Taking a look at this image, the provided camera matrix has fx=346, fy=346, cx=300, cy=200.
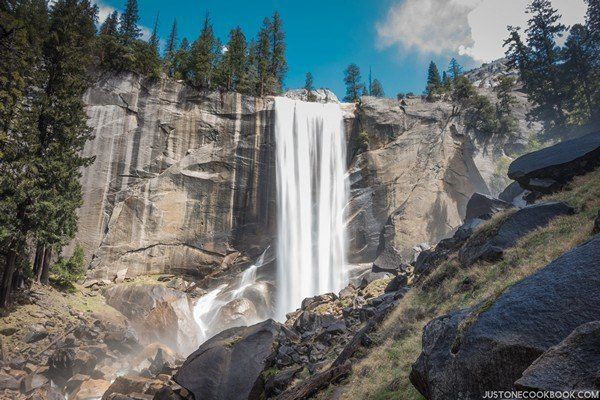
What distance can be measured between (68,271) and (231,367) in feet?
74.0

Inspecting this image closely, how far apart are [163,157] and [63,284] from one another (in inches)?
623

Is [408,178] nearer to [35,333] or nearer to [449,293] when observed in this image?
[449,293]

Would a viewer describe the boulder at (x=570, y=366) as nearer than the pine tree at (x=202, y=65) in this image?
Yes

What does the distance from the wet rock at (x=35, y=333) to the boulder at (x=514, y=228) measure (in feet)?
80.2

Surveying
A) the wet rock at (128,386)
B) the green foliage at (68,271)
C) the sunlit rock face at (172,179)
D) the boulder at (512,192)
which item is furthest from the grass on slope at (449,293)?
the green foliage at (68,271)

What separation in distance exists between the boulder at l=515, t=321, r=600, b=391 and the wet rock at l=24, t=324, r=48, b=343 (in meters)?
25.8

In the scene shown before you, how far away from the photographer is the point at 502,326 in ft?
18.4

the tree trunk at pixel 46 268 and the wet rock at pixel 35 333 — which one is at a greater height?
the tree trunk at pixel 46 268

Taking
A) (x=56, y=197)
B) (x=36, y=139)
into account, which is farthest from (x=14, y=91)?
(x=56, y=197)

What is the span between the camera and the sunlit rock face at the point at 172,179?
35500 mm

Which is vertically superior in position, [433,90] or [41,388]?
[433,90]

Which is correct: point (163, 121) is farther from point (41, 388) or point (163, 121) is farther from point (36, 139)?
point (41, 388)

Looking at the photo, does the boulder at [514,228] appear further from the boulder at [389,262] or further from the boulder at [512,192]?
the boulder at [512,192]

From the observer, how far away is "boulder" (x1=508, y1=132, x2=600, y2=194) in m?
17.2
